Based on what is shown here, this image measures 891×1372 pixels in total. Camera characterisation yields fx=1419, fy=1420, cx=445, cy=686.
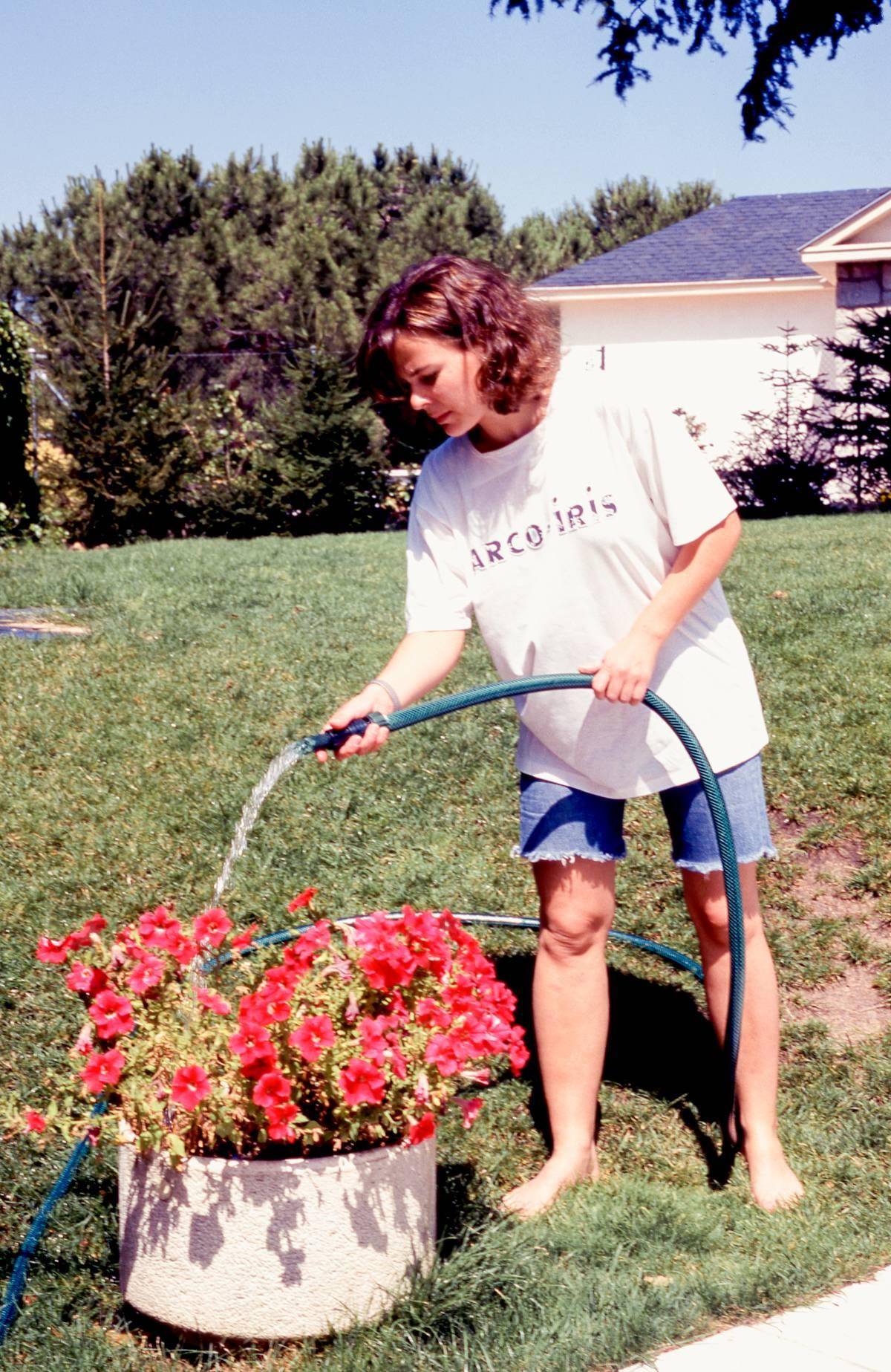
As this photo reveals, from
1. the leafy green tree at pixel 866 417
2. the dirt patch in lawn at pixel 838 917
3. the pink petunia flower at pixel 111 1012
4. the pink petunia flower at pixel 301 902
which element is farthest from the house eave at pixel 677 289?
the pink petunia flower at pixel 111 1012

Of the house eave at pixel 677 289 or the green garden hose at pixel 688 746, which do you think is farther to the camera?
the house eave at pixel 677 289

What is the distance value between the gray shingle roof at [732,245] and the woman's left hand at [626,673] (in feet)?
67.1

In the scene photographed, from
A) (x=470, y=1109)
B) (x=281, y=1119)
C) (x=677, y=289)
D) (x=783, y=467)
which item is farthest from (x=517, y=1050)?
(x=677, y=289)

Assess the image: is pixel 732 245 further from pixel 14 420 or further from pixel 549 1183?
pixel 549 1183

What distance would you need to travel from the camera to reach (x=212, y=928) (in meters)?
2.49

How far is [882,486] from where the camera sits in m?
Result: 16.9

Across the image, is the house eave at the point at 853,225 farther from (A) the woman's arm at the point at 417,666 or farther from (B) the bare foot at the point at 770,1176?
(B) the bare foot at the point at 770,1176

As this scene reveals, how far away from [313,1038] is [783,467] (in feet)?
51.2

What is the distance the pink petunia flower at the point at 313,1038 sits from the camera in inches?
86.5

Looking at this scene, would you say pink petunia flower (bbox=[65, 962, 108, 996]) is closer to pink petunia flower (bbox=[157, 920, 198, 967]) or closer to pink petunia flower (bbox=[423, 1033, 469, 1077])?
pink petunia flower (bbox=[157, 920, 198, 967])

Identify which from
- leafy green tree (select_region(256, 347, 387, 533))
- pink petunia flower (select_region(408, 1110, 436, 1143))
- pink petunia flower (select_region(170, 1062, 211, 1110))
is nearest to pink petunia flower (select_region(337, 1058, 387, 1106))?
pink petunia flower (select_region(408, 1110, 436, 1143))

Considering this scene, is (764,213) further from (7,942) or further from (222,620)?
(7,942)

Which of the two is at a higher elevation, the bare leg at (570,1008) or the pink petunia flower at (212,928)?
the pink petunia flower at (212,928)

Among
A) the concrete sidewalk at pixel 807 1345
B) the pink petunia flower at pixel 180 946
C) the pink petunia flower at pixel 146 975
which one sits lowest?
the concrete sidewalk at pixel 807 1345
